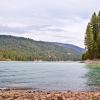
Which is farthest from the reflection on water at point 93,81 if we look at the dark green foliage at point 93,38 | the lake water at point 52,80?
the dark green foliage at point 93,38

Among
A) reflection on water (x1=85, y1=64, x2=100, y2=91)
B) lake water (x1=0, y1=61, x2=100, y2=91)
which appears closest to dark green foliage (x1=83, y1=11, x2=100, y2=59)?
lake water (x1=0, y1=61, x2=100, y2=91)

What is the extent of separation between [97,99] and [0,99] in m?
5.10

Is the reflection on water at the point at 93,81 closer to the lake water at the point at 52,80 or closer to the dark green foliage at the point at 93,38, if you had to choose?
the lake water at the point at 52,80

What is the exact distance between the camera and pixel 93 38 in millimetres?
126062

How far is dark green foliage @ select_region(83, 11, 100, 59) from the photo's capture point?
392 ft

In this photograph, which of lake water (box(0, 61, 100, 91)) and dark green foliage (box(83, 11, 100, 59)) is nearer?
lake water (box(0, 61, 100, 91))

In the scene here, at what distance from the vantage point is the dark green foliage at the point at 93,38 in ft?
392

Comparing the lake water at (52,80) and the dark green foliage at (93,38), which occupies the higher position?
the dark green foliage at (93,38)

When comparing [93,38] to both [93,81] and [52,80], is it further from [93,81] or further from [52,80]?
[93,81]

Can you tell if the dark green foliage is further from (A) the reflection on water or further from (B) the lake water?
(A) the reflection on water

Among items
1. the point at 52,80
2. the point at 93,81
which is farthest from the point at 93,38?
the point at 93,81

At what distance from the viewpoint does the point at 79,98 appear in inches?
725

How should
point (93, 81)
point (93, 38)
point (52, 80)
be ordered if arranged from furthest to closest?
point (93, 38)
point (52, 80)
point (93, 81)

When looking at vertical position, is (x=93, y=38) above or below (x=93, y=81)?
above
